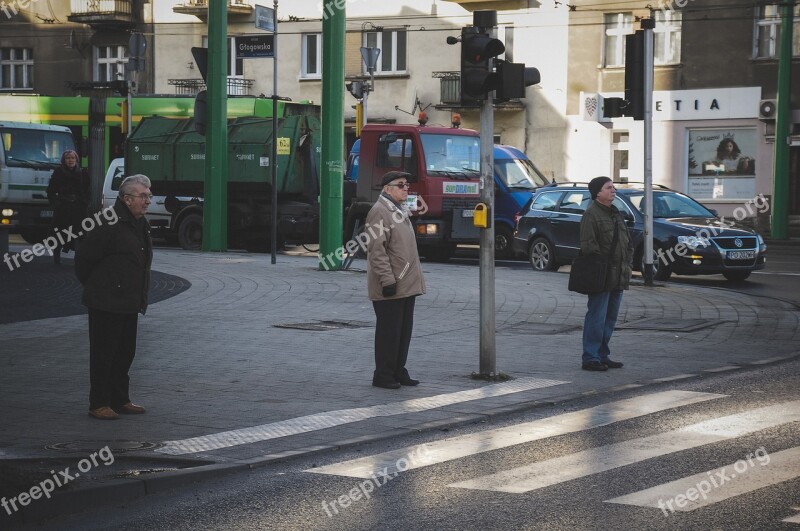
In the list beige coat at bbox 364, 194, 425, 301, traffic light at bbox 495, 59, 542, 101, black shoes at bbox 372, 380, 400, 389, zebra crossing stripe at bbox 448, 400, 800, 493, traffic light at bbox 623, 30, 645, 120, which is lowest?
black shoes at bbox 372, 380, 400, 389

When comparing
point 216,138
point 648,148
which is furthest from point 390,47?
point 648,148

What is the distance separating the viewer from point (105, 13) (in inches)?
1907

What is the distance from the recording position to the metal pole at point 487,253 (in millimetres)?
11648

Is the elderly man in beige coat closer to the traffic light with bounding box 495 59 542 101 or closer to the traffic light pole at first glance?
the traffic light pole

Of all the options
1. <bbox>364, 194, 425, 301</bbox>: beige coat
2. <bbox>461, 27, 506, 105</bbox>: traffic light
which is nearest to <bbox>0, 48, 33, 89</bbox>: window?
<bbox>461, 27, 506, 105</bbox>: traffic light

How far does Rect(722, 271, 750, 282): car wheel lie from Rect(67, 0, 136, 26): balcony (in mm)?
31104

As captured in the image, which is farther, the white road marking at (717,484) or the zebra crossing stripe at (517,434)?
the zebra crossing stripe at (517,434)

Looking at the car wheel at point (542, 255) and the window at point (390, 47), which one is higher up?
→ the window at point (390, 47)

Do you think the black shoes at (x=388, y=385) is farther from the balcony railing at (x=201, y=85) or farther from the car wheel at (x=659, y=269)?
the balcony railing at (x=201, y=85)

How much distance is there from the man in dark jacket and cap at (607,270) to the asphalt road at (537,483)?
8.09 ft

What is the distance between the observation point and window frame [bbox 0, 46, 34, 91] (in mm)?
50500

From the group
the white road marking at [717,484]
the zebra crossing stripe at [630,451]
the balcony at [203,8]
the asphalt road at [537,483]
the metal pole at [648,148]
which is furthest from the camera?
the balcony at [203,8]

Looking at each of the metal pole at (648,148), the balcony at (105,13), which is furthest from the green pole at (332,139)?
the balcony at (105,13)

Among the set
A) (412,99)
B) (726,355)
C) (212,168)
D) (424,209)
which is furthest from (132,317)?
(412,99)
